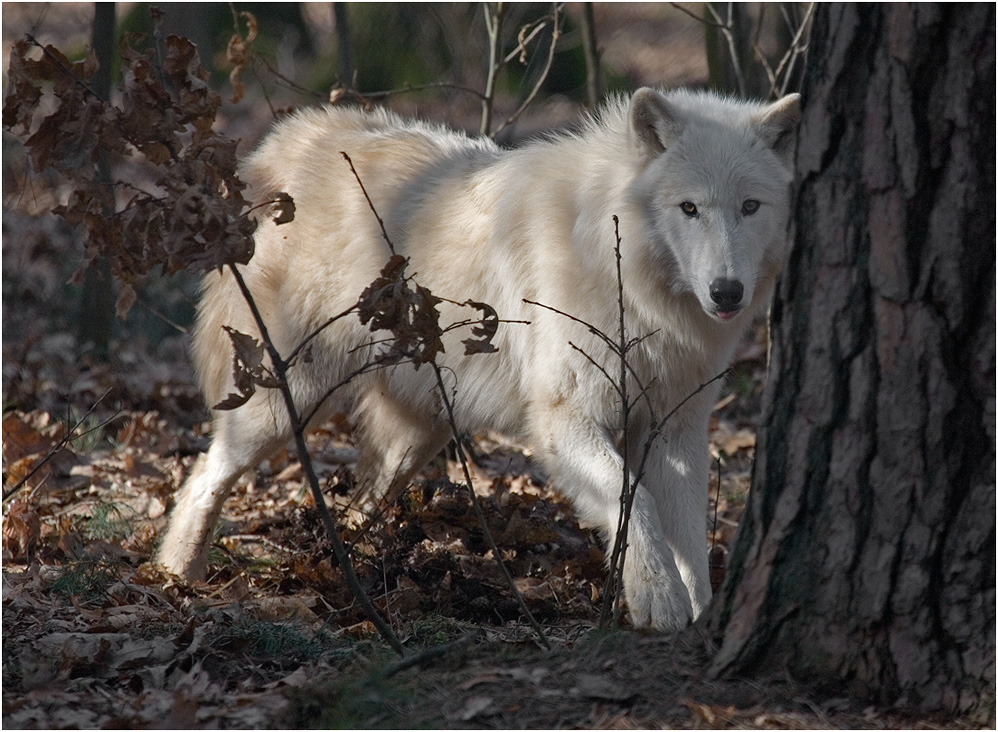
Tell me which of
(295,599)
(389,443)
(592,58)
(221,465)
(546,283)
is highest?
(592,58)

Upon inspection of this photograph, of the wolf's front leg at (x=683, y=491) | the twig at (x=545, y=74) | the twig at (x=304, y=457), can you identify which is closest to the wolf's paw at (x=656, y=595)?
the wolf's front leg at (x=683, y=491)

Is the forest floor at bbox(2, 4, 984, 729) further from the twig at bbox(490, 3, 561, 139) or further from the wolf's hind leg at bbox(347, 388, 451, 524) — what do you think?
the twig at bbox(490, 3, 561, 139)

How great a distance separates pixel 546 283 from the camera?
172 inches

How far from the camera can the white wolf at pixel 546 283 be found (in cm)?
399

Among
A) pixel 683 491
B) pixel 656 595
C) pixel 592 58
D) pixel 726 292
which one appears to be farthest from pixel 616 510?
pixel 592 58

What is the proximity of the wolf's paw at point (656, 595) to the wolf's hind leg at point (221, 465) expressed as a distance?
1955mm

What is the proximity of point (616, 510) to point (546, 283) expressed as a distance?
41.1 inches

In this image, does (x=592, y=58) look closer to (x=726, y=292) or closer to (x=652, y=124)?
(x=652, y=124)

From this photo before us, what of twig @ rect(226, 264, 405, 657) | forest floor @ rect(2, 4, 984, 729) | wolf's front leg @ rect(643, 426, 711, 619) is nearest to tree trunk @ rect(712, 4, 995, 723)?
forest floor @ rect(2, 4, 984, 729)

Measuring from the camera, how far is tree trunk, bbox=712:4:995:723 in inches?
89.0

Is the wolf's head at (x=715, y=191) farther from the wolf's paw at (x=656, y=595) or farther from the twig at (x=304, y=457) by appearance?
the twig at (x=304, y=457)

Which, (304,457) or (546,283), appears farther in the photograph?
(546,283)

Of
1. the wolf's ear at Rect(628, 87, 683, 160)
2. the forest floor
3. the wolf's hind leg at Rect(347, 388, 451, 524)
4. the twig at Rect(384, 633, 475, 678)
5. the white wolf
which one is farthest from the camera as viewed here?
the wolf's hind leg at Rect(347, 388, 451, 524)

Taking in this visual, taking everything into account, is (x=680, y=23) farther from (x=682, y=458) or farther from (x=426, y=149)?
(x=682, y=458)
